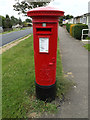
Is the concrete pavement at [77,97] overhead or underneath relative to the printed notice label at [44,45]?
underneath

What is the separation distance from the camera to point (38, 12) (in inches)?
83.2

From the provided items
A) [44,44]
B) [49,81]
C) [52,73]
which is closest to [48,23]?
[44,44]

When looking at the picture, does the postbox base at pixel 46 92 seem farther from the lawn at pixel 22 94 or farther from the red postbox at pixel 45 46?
the lawn at pixel 22 94

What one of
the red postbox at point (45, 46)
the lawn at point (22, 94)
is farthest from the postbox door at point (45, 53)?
the lawn at point (22, 94)

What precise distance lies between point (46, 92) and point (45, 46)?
44.8 inches

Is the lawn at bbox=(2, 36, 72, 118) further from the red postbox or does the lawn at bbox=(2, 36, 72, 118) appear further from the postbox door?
the postbox door

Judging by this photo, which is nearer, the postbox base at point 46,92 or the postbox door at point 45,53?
the postbox door at point 45,53

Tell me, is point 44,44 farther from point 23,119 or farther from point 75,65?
point 75,65

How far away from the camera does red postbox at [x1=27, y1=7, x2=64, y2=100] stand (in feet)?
7.09

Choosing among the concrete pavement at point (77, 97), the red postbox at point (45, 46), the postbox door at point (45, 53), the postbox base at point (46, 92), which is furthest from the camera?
the postbox base at point (46, 92)

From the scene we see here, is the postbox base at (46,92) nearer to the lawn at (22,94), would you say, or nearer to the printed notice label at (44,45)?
the lawn at (22,94)

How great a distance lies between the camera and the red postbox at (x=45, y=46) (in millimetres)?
2162

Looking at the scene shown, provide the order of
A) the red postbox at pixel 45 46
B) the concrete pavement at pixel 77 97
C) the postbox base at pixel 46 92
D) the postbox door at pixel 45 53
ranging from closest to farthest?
the red postbox at pixel 45 46, the postbox door at pixel 45 53, the concrete pavement at pixel 77 97, the postbox base at pixel 46 92

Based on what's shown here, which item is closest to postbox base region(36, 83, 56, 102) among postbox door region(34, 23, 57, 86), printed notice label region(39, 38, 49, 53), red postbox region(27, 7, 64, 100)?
red postbox region(27, 7, 64, 100)
